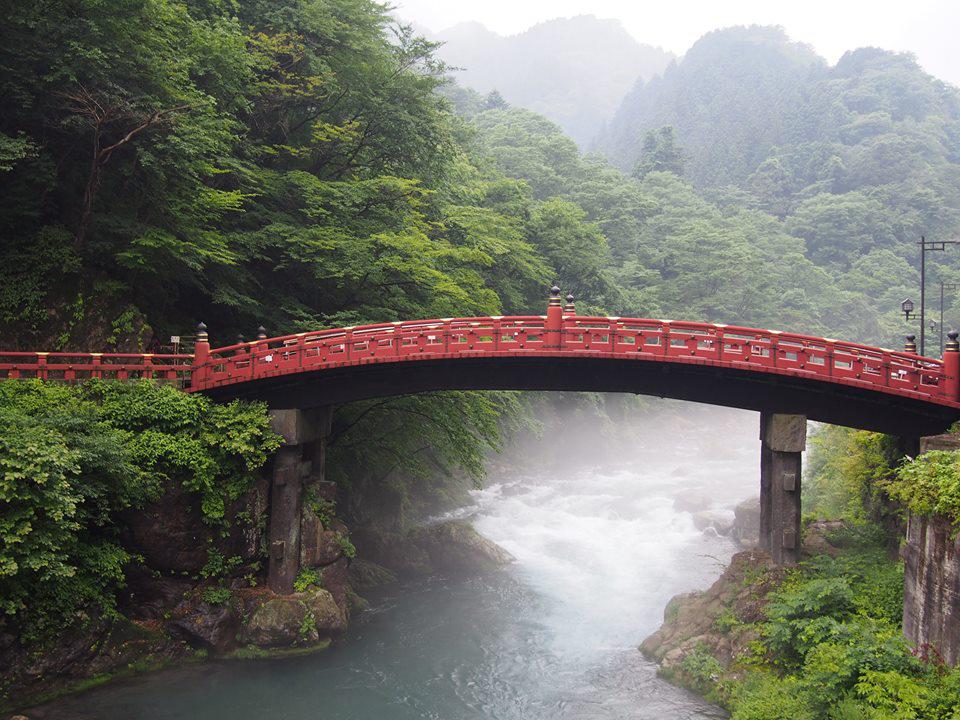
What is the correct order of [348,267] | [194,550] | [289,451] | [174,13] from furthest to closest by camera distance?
[348,267]
[174,13]
[289,451]
[194,550]

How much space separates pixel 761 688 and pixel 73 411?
55.8 ft

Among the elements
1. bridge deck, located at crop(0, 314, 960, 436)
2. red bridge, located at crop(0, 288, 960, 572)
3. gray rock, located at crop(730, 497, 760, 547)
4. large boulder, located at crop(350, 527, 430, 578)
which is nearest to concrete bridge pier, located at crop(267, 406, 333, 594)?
red bridge, located at crop(0, 288, 960, 572)

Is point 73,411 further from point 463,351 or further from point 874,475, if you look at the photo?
point 874,475

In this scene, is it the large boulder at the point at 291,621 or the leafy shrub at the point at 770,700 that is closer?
the leafy shrub at the point at 770,700

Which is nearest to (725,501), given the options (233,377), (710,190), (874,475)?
(874,475)

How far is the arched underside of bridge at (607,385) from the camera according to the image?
19719 millimetres

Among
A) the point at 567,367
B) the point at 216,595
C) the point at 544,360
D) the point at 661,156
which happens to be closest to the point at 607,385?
the point at 567,367

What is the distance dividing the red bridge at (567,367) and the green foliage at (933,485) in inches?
104

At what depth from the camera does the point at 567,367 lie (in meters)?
21.9

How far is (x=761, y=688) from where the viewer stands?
17281 millimetres

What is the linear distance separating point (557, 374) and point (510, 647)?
807 cm

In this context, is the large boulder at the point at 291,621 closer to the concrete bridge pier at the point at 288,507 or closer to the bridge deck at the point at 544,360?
the concrete bridge pier at the point at 288,507

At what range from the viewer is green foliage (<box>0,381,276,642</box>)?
1534 centimetres

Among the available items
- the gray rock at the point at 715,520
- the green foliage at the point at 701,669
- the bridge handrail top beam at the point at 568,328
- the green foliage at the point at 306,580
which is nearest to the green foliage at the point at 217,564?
the green foliage at the point at 306,580
